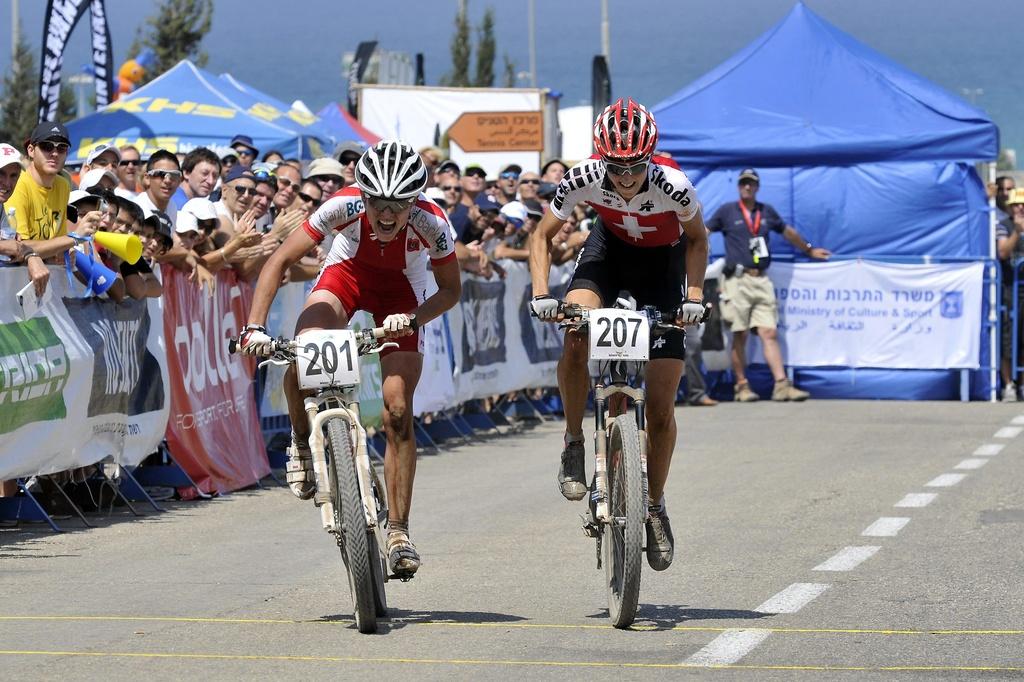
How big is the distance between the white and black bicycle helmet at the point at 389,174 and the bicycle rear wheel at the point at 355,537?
3.52ft

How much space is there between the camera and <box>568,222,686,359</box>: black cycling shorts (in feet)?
29.0

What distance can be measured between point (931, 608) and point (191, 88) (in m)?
19.1

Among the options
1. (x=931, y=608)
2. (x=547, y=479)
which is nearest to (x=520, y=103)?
(x=547, y=479)

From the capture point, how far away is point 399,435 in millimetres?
8172

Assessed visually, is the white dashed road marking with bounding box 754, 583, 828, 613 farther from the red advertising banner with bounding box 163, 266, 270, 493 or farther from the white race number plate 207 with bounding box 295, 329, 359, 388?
the red advertising banner with bounding box 163, 266, 270, 493

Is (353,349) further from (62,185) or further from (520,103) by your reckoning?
(520,103)

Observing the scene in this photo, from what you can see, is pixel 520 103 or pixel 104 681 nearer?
pixel 104 681

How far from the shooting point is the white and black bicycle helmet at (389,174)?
7.82m

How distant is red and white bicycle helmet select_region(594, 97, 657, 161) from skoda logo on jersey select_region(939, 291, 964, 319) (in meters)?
15.3

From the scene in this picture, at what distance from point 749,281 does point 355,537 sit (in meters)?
15.6

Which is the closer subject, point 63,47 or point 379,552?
point 379,552

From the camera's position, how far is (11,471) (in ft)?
34.5

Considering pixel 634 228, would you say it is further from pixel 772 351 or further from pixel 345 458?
pixel 772 351

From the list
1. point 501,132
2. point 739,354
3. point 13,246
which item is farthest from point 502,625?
point 501,132
